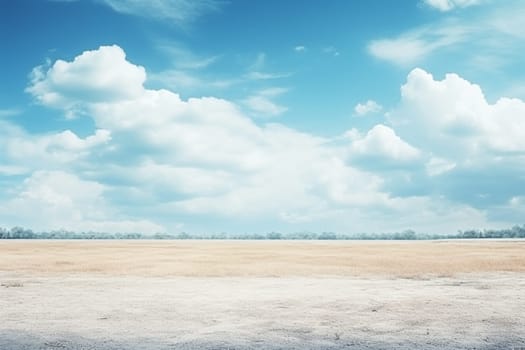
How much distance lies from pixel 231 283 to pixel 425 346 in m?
17.7

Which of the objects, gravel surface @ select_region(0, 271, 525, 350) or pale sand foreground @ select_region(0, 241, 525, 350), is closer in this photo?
gravel surface @ select_region(0, 271, 525, 350)

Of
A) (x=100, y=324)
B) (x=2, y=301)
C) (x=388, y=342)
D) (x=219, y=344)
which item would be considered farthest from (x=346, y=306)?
(x=2, y=301)

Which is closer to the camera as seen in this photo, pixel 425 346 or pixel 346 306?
pixel 425 346

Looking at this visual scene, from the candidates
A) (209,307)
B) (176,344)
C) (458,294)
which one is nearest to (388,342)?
(176,344)

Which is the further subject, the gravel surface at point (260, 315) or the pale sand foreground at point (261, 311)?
the pale sand foreground at point (261, 311)

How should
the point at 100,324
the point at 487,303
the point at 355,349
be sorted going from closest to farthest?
the point at 355,349 < the point at 100,324 < the point at 487,303

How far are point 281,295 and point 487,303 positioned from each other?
951cm

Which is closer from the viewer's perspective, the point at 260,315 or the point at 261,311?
the point at 260,315

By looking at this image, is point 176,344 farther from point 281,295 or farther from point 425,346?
point 281,295

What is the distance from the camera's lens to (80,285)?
28969mm

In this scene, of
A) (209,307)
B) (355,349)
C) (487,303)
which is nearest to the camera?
(355,349)

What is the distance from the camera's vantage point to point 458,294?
25.1m

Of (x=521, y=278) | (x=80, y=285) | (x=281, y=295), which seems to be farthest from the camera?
(x=521, y=278)

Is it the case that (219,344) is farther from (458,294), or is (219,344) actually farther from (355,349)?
(458,294)
